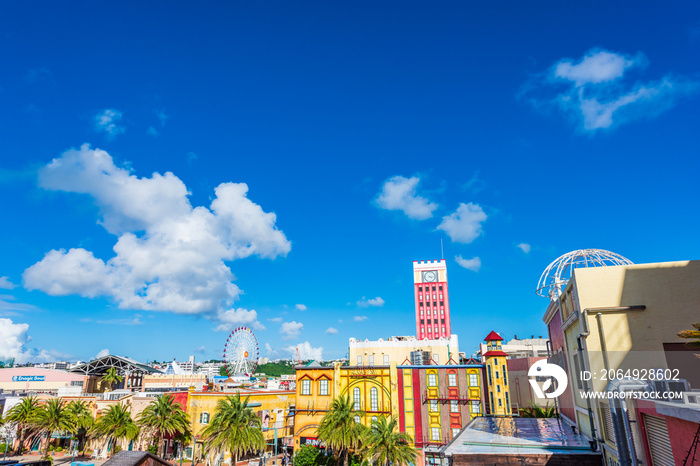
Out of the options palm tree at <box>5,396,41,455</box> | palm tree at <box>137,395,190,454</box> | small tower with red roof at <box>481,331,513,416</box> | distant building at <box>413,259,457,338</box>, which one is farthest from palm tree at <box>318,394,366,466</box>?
distant building at <box>413,259,457,338</box>

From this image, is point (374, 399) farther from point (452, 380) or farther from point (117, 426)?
point (117, 426)

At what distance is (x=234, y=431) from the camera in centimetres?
4353

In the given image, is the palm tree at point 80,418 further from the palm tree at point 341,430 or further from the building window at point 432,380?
the building window at point 432,380

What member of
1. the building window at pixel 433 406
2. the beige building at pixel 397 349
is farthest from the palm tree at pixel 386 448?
the beige building at pixel 397 349

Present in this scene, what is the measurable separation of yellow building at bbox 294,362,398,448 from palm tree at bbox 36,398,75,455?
101ft

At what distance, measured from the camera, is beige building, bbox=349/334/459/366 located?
85688mm

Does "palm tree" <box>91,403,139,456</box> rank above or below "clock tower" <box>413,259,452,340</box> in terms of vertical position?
below

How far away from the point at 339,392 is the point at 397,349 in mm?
33264

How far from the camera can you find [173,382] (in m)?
89.8

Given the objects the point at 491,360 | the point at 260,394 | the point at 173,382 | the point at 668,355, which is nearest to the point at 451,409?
the point at 491,360

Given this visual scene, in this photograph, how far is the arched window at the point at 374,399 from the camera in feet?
180

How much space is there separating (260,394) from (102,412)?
23.7m

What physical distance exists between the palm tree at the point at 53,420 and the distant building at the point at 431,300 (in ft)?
240

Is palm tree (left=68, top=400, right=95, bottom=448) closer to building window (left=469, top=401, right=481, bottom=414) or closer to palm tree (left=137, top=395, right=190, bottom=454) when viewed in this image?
palm tree (left=137, top=395, right=190, bottom=454)
